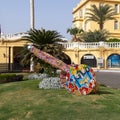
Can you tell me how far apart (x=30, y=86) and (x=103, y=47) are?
31054 millimetres

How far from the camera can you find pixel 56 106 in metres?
12.3

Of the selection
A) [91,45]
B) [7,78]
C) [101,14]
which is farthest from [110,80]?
[101,14]

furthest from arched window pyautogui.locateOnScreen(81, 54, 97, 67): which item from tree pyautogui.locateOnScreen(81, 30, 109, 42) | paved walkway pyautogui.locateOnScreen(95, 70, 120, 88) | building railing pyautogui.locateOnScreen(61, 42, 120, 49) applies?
paved walkway pyautogui.locateOnScreen(95, 70, 120, 88)

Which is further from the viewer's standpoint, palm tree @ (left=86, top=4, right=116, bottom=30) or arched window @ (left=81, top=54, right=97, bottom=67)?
palm tree @ (left=86, top=4, right=116, bottom=30)

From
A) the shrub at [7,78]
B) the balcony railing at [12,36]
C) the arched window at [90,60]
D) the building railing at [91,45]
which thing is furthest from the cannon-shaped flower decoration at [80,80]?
the balcony railing at [12,36]

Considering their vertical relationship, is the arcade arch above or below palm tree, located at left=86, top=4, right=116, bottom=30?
below

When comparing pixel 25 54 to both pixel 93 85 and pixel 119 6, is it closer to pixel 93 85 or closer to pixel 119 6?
pixel 93 85

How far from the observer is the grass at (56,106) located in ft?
36.5

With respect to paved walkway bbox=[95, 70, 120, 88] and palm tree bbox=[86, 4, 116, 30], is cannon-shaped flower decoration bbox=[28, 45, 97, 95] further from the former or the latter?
palm tree bbox=[86, 4, 116, 30]

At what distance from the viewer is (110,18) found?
5872 centimetres

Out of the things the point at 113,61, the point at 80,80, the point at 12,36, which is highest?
the point at 12,36

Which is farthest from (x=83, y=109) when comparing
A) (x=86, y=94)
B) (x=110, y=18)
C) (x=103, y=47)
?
(x=110, y=18)

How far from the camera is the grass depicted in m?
11.1

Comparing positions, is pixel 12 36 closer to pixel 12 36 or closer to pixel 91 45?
pixel 12 36
